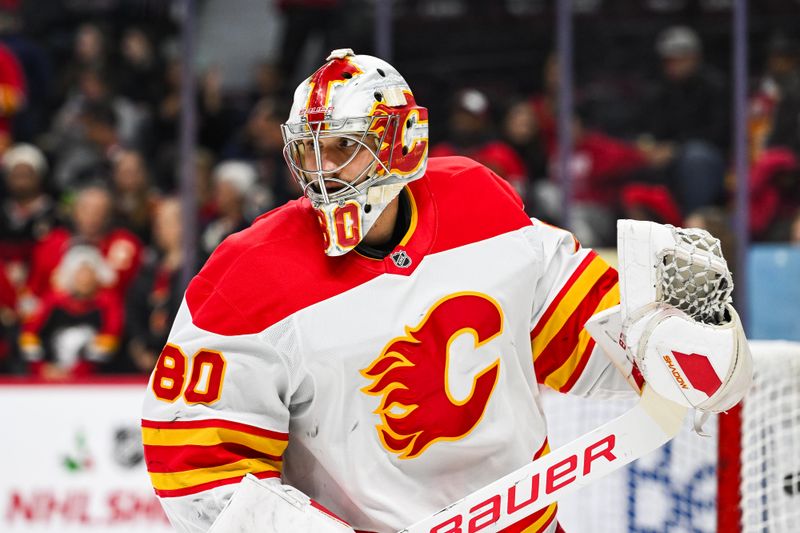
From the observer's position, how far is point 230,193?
494cm

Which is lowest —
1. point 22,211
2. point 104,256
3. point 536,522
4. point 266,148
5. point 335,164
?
point 104,256

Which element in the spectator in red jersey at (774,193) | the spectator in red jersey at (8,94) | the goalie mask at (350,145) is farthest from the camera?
the spectator in red jersey at (8,94)

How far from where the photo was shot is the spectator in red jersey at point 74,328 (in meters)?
4.57

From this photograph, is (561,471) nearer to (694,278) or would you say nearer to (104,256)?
(694,278)

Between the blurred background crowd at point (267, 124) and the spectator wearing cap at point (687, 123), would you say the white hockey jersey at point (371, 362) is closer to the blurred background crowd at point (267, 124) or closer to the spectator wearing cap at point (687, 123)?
the blurred background crowd at point (267, 124)

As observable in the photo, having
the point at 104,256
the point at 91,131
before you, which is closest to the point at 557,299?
the point at 104,256

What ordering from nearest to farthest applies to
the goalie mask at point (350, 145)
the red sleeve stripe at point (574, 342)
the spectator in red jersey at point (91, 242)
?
1. the goalie mask at point (350, 145)
2. the red sleeve stripe at point (574, 342)
3. the spectator in red jersey at point (91, 242)

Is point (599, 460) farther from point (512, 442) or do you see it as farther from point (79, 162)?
point (79, 162)

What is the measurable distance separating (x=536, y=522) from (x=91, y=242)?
3.32 metres

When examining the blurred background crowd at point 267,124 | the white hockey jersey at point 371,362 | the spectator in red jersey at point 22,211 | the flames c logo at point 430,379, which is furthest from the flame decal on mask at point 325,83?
the spectator in red jersey at point 22,211

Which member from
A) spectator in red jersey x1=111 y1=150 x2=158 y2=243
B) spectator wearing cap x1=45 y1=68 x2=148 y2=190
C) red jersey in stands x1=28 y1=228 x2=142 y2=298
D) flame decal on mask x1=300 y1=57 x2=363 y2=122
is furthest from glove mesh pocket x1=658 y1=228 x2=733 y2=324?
spectator wearing cap x1=45 y1=68 x2=148 y2=190

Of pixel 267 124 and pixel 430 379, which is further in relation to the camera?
pixel 267 124

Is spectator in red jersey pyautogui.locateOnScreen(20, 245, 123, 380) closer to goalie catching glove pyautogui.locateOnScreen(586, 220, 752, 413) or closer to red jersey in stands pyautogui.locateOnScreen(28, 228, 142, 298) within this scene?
red jersey in stands pyautogui.locateOnScreen(28, 228, 142, 298)

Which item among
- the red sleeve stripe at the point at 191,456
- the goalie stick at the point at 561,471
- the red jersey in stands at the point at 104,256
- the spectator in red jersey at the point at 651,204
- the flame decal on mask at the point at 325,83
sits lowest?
the red jersey in stands at the point at 104,256
